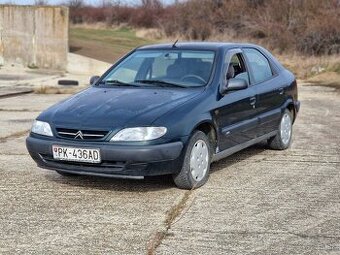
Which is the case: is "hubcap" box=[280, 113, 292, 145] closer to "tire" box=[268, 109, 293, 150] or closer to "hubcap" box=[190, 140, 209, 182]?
"tire" box=[268, 109, 293, 150]

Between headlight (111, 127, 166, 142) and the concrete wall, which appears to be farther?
the concrete wall

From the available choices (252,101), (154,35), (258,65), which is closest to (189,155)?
(252,101)

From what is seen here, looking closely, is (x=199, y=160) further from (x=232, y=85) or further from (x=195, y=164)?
(x=232, y=85)

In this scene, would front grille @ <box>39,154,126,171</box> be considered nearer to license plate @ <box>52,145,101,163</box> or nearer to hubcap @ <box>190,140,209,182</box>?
license plate @ <box>52,145,101,163</box>

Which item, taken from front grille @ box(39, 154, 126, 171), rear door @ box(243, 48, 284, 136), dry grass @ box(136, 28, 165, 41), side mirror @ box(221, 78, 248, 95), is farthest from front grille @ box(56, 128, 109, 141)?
dry grass @ box(136, 28, 165, 41)

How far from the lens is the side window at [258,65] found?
25.4 ft

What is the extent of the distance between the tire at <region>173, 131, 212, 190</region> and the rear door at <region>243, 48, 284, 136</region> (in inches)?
55.4

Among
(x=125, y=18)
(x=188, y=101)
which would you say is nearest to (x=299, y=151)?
(x=188, y=101)

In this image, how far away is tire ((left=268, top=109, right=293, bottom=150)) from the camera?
27.6ft

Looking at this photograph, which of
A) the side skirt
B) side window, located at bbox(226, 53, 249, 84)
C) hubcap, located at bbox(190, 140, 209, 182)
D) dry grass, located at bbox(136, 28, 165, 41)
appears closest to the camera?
hubcap, located at bbox(190, 140, 209, 182)

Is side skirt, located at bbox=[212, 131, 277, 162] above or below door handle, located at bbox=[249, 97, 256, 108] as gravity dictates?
below

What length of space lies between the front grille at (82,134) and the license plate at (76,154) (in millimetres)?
117

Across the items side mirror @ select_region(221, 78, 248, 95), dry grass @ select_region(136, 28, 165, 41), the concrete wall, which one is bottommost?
dry grass @ select_region(136, 28, 165, 41)

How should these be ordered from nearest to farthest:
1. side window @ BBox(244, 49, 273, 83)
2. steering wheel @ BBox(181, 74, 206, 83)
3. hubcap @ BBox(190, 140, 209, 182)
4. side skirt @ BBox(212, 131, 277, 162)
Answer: hubcap @ BBox(190, 140, 209, 182) < side skirt @ BBox(212, 131, 277, 162) < steering wheel @ BBox(181, 74, 206, 83) < side window @ BBox(244, 49, 273, 83)
